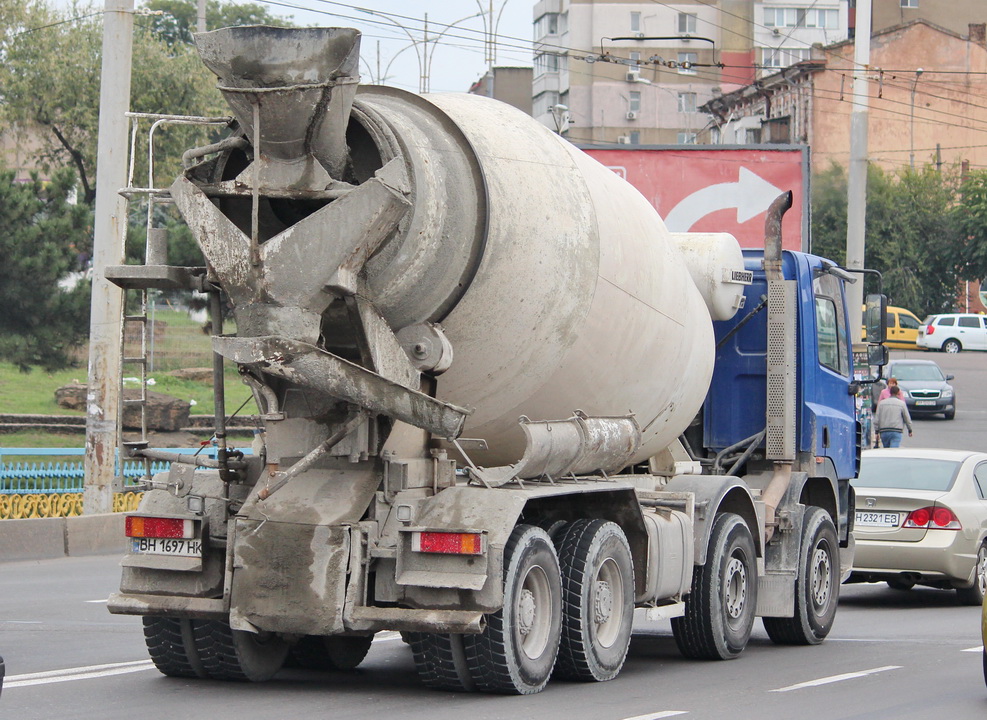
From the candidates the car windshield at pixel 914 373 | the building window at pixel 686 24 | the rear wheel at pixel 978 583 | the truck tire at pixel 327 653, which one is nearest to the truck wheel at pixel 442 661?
the truck tire at pixel 327 653

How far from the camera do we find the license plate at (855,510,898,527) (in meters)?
14.5

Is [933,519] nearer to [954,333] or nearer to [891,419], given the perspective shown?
[891,419]

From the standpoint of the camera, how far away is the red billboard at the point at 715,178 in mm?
24359

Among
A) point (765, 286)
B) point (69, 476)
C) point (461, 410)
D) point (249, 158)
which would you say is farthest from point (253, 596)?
point (69, 476)

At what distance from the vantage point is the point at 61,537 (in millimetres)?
16859

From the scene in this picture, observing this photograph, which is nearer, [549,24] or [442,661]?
[442,661]

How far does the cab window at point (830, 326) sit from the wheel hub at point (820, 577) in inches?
60.3

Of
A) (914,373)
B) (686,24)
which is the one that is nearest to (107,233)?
(914,373)

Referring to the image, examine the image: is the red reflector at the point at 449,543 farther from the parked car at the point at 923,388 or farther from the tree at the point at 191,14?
the tree at the point at 191,14

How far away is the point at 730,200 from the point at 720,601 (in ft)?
49.5

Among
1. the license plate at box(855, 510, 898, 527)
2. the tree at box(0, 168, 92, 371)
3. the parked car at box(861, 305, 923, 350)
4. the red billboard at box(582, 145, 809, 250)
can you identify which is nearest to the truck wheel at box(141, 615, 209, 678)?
the license plate at box(855, 510, 898, 527)

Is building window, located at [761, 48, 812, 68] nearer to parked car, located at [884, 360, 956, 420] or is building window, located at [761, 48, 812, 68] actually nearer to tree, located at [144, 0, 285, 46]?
tree, located at [144, 0, 285, 46]

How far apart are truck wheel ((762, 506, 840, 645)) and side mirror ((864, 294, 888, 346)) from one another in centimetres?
164

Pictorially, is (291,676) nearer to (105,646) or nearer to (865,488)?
(105,646)
